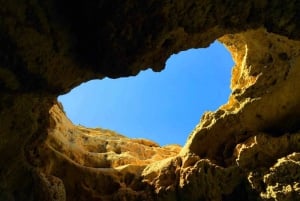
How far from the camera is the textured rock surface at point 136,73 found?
20.1 ft

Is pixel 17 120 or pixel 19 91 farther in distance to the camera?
pixel 17 120

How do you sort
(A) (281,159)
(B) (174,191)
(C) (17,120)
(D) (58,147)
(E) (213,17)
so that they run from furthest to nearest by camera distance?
(D) (58,147) < (B) (174,191) < (A) (281,159) < (C) (17,120) < (E) (213,17)

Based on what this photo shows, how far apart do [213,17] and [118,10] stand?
55.2 inches

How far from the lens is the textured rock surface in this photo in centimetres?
613

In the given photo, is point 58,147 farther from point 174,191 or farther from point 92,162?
point 174,191

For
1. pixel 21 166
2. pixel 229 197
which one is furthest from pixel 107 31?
pixel 229 197

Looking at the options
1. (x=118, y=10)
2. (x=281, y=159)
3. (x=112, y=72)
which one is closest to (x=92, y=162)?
(x=281, y=159)

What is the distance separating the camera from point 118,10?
5.93m

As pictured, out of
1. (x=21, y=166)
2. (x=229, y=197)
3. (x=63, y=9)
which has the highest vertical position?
(x=63, y=9)

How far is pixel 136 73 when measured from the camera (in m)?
6.76

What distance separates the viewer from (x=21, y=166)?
31.9ft

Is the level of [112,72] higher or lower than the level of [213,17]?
lower

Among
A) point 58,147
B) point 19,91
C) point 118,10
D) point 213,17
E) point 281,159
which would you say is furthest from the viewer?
point 58,147

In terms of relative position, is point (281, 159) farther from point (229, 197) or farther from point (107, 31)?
point (107, 31)
